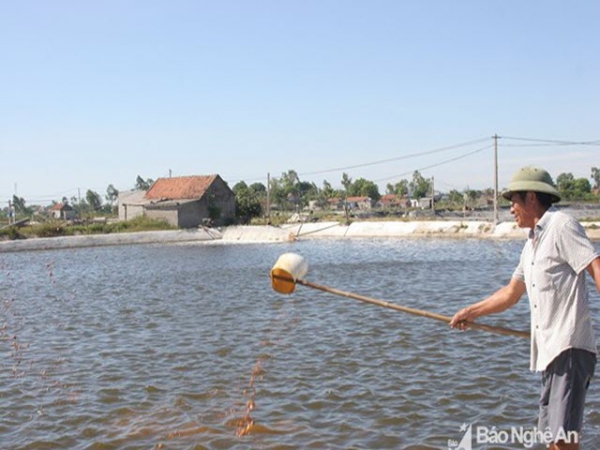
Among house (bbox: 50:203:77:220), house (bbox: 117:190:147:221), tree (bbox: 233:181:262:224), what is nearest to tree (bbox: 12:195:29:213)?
house (bbox: 50:203:77:220)

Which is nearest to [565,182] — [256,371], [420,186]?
[420,186]

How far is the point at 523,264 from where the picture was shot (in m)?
4.05

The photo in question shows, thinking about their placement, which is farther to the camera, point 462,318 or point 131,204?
point 131,204

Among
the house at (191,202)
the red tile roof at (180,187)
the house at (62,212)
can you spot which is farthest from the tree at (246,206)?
the house at (62,212)

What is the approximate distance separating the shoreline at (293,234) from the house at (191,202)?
264cm

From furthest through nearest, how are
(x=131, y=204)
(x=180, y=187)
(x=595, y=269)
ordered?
(x=180, y=187), (x=131, y=204), (x=595, y=269)

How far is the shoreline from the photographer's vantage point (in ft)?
130

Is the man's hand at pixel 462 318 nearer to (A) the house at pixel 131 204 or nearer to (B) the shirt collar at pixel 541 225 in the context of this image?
(B) the shirt collar at pixel 541 225

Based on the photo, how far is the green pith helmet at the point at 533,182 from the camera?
386 centimetres

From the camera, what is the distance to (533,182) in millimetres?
3898

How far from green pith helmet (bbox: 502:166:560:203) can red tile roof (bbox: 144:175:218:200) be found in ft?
153

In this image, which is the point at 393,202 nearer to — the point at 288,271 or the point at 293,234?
the point at 293,234

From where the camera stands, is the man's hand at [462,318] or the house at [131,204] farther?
the house at [131,204]

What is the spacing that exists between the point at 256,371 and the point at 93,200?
113190mm
